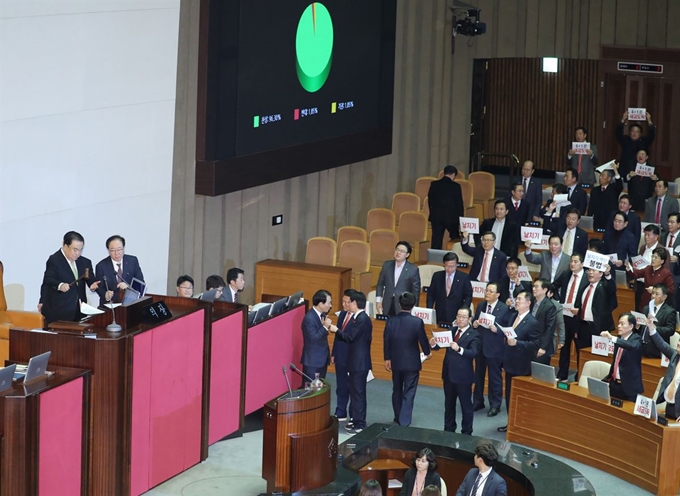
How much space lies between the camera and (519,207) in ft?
45.3

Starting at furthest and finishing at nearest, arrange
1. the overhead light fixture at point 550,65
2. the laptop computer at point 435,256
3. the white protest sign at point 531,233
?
the overhead light fixture at point 550,65 → the laptop computer at point 435,256 → the white protest sign at point 531,233

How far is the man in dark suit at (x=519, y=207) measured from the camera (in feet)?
45.1

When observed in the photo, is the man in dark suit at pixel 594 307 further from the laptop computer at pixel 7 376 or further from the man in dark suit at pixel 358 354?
the laptop computer at pixel 7 376

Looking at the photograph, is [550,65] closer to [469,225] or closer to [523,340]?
[469,225]

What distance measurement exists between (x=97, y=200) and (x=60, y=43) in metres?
1.49

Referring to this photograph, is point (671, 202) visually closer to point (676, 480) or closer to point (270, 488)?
point (676, 480)

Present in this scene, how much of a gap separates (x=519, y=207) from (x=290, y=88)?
9.87 ft

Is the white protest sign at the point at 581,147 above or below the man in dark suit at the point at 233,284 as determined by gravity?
above

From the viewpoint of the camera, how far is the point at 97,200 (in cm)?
1112

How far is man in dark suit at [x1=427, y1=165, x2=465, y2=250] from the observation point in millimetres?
14516

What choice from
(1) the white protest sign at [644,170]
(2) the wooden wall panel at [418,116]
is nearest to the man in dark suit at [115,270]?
(2) the wooden wall panel at [418,116]

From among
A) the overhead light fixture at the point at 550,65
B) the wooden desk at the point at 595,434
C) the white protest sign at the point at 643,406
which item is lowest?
the wooden desk at the point at 595,434

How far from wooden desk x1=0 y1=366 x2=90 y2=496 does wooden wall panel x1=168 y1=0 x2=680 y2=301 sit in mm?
4686

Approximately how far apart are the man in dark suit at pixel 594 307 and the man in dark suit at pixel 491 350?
957mm
